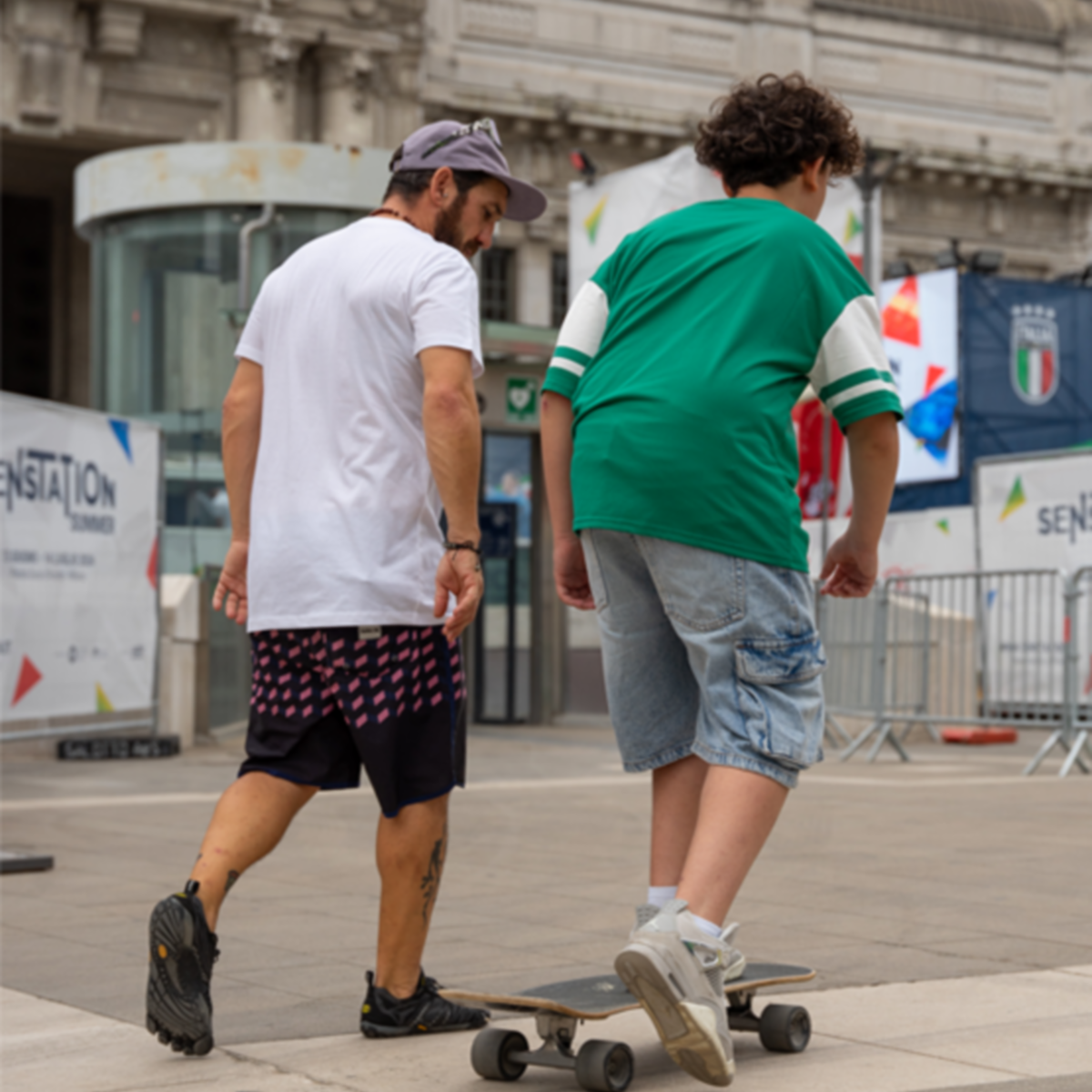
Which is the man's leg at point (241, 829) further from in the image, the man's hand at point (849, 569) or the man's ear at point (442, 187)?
the man's ear at point (442, 187)

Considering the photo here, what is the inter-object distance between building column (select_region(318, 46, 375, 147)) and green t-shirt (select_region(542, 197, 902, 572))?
1059 inches

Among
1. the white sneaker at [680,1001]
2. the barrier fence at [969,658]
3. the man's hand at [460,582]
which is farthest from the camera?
the barrier fence at [969,658]

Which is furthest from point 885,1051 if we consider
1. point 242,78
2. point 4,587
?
point 242,78

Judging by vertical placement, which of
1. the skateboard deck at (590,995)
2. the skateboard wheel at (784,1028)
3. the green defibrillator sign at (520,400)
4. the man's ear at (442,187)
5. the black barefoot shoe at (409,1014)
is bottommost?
the black barefoot shoe at (409,1014)

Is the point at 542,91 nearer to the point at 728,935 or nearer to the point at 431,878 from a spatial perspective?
the point at 431,878

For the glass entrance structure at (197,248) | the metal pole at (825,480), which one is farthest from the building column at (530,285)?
the glass entrance structure at (197,248)

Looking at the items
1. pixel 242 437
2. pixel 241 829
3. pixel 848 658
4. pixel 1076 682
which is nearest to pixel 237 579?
pixel 242 437

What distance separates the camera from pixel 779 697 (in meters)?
3.39

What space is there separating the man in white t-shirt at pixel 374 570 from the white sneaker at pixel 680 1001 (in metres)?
0.89

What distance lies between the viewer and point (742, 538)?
11.1 feet

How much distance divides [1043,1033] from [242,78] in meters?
27.4

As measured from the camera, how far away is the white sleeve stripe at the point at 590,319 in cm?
368

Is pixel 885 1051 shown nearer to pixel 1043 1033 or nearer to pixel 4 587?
pixel 1043 1033

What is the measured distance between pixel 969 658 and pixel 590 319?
10872 mm
